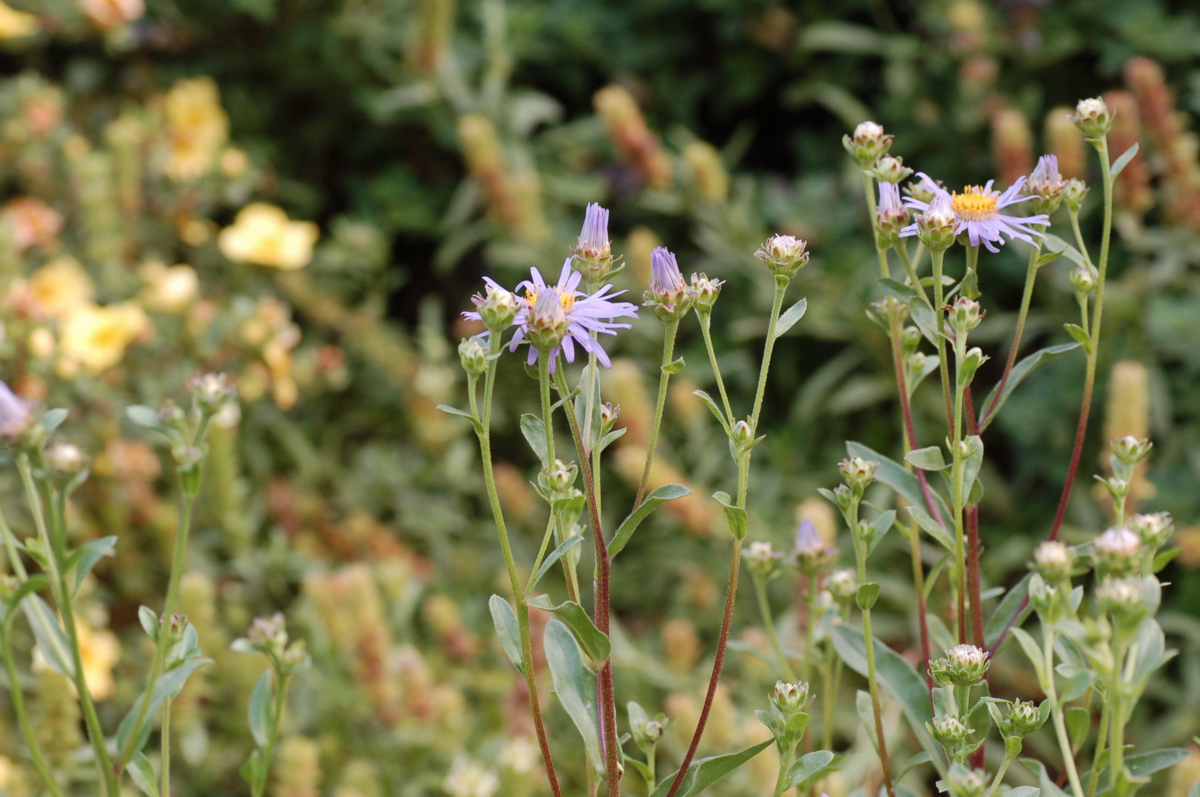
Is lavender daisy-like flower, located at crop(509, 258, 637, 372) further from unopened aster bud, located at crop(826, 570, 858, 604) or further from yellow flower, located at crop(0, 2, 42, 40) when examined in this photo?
yellow flower, located at crop(0, 2, 42, 40)

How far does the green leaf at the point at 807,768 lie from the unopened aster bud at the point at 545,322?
22 centimetres

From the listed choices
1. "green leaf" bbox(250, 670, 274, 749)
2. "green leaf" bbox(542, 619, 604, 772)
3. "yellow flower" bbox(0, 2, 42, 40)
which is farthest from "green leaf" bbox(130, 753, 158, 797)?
"yellow flower" bbox(0, 2, 42, 40)

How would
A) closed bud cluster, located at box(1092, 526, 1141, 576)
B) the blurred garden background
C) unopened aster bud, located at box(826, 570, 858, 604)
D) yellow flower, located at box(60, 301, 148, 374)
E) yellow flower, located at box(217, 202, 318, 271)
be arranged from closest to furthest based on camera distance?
closed bud cluster, located at box(1092, 526, 1141, 576) < unopened aster bud, located at box(826, 570, 858, 604) < the blurred garden background < yellow flower, located at box(60, 301, 148, 374) < yellow flower, located at box(217, 202, 318, 271)

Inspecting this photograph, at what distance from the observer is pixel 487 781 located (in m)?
0.81

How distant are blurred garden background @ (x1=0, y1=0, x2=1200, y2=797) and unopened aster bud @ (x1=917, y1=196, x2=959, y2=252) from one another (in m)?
0.51

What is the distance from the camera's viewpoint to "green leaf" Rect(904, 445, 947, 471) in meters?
0.52

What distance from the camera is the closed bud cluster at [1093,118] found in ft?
1.76

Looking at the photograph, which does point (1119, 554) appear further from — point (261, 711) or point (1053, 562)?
point (261, 711)

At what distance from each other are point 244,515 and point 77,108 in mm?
917

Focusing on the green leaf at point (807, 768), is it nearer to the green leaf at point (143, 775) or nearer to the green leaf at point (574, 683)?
the green leaf at point (574, 683)

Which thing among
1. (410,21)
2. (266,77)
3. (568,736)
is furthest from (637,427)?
(266,77)

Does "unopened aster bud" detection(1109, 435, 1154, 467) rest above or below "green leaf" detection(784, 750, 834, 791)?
above

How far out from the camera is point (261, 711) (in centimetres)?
59

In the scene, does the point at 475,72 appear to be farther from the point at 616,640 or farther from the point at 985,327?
the point at 616,640
